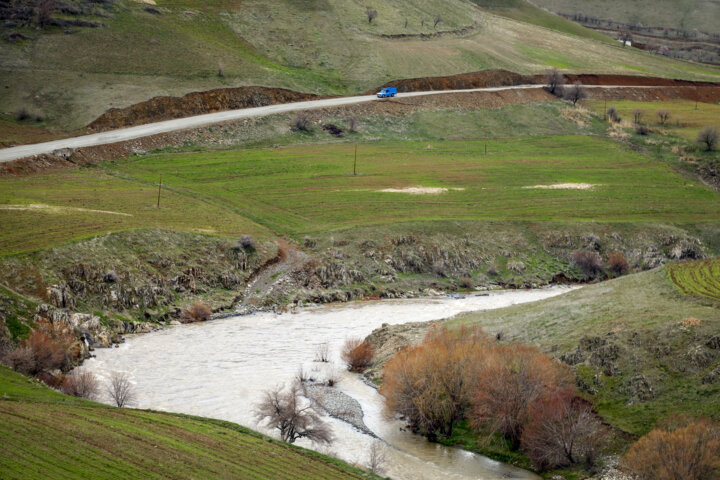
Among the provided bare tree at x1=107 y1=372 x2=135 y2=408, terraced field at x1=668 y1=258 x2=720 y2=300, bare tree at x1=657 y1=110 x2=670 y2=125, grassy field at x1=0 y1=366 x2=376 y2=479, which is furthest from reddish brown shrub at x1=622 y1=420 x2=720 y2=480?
bare tree at x1=657 y1=110 x2=670 y2=125

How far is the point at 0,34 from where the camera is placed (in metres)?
118

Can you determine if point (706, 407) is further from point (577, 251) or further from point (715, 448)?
point (577, 251)

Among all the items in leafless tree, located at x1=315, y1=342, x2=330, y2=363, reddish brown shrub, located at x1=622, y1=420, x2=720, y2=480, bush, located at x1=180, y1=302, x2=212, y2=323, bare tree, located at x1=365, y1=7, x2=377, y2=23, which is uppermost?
bare tree, located at x1=365, y1=7, x2=377, y2=23

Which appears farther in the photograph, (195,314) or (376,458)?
(195,314)

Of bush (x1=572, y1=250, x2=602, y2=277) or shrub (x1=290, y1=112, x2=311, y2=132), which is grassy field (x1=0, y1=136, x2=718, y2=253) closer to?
shrub (x1=290, y1=112, x2=311, y2=132)

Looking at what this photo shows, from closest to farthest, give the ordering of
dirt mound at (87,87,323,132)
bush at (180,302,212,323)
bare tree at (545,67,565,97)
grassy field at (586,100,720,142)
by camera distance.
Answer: bush at (180,302,212,323) → dirt mound at (87,87,323,132) → grassy field at (586,100,720,142) → bare tree at (545,67,565,97)

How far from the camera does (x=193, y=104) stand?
11419 centimetres

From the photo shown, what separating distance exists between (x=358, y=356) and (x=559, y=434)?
18.8 m

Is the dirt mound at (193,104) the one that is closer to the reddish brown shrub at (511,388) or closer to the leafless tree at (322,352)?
the leafless tree at (322,352)

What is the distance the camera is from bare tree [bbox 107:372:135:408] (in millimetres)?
46875

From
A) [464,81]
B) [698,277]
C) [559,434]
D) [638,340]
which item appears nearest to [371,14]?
Result: [464,81]

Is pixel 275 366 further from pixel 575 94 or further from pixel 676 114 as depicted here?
pixel 676 114

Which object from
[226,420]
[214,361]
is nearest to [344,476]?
[226,420]

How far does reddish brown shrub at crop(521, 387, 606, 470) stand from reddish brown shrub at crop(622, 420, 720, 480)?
3.15 meters
